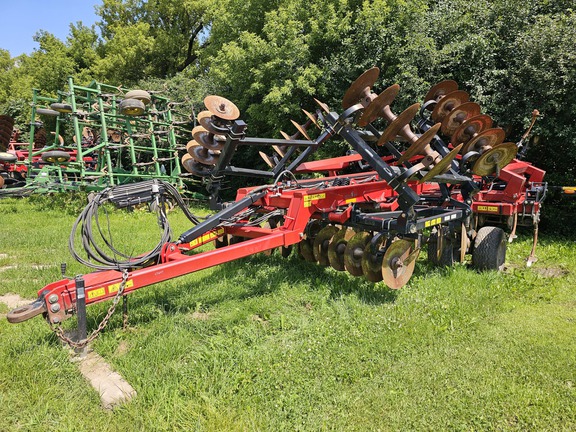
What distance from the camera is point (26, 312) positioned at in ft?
9.14

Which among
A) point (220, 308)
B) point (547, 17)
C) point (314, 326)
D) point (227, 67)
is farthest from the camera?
point (227, 67)

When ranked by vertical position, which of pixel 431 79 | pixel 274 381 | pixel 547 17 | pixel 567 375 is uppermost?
pixel 547 17

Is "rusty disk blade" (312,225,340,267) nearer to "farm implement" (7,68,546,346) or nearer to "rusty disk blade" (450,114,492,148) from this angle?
"farm implement" (7,68,546,346)

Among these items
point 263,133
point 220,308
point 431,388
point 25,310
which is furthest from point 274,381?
point 263,133

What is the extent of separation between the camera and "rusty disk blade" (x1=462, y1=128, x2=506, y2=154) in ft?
14.5

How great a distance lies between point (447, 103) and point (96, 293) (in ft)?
14.6

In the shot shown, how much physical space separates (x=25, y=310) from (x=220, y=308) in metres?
1.77

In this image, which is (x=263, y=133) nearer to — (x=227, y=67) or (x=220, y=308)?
(x=227, y=67)

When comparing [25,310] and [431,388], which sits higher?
[25,310]

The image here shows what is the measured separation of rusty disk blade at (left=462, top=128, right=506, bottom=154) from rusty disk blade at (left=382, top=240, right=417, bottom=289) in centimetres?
131

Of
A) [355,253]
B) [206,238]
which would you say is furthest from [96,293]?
[355,253]

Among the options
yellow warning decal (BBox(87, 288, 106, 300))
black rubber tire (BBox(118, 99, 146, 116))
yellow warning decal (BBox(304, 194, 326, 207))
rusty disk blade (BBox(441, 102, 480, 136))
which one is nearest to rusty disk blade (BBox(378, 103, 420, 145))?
yellow warning decal (BBox(304, 194, 326, 207))

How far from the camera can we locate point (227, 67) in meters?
13.0

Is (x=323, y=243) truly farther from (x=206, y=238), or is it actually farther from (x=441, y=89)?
(x=441, y=89)
